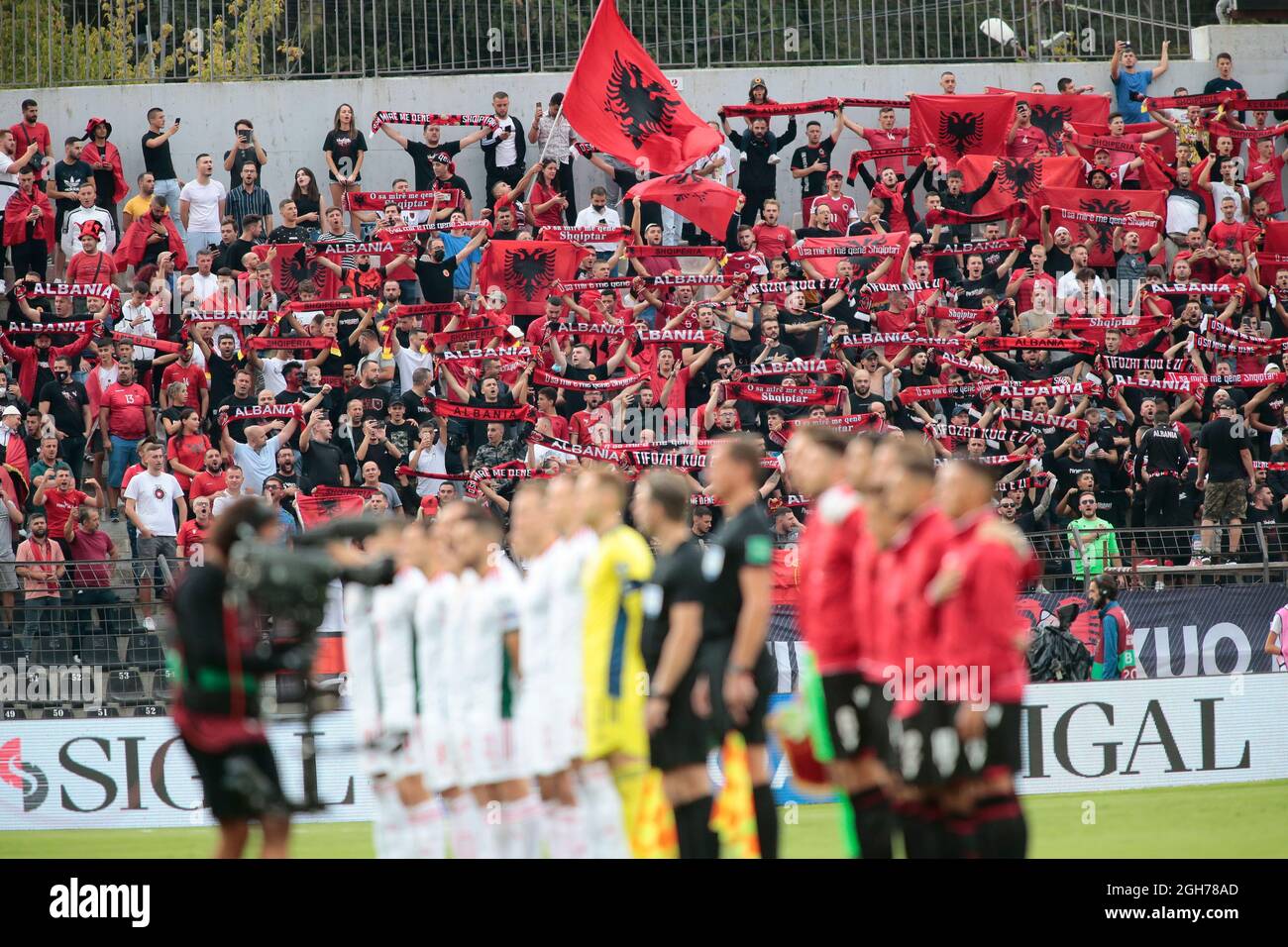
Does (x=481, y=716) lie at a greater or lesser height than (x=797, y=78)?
lesser

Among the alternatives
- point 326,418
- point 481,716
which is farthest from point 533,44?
point 481,716

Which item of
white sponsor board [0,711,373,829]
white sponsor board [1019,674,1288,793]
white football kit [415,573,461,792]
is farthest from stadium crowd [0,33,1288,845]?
white football kit [415,573,461,792]

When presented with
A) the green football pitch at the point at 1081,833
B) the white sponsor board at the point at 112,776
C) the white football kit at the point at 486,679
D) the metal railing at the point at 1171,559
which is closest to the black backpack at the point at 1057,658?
the metal railing at the point at 1171,559

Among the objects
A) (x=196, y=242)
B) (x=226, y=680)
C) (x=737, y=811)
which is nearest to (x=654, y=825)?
(x=737, y=811)

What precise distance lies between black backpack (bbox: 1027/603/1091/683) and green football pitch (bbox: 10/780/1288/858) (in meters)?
1.30

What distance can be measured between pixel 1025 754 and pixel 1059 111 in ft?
38.6

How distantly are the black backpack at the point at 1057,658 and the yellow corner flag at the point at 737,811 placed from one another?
7.00m

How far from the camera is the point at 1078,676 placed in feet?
49.0

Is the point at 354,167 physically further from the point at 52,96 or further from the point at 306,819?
the point at 306,819

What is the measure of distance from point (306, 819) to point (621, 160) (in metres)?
10.2

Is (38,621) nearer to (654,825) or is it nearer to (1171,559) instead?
(654,825)

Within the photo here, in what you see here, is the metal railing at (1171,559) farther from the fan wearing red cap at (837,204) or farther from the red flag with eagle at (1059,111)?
the red flag with eagle at (1059,111)

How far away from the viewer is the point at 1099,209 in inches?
848

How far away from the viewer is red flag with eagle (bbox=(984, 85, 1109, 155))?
75.4ft
